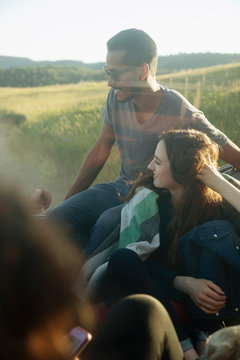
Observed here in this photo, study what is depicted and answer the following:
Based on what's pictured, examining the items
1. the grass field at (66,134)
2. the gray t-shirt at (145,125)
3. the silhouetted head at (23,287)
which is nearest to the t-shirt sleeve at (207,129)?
the gray t-shirt at (145,125)

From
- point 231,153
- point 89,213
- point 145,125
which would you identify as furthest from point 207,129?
point 89,213

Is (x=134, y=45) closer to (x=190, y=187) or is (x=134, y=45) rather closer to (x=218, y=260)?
(x=190, y=187)

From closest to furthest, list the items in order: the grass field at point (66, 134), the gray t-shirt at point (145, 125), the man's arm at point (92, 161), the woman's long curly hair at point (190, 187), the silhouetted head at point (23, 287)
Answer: the silhouetted head at point (23, 287)
the woman's long curly hair at point (190, 187)
the gray t-shirt at point (145, 125)
the man's arm at point (92, 161)
the grass field at point (66, 134)

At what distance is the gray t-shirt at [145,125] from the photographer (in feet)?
8.28

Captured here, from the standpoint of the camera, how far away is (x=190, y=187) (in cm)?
209

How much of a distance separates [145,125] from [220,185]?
895mm

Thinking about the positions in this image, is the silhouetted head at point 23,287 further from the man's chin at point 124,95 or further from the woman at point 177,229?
the man's chin at point 124,95

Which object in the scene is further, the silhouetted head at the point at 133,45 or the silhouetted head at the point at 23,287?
the silhouetted head at the point at 133,45

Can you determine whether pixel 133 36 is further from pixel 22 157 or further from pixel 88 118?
pixel 22 157

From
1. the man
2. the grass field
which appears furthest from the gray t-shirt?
the grass field

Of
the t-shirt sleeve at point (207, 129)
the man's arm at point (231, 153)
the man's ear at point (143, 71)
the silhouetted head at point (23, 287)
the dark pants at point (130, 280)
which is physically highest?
the man's ear at point (143, 71)

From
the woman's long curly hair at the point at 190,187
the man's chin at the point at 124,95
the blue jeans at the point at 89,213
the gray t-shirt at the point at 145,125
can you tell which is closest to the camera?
the woman's long curly hair at the point at 190,187

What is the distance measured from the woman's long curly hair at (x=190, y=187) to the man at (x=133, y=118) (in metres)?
0.45

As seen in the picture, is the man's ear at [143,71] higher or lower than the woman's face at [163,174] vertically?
higher
